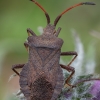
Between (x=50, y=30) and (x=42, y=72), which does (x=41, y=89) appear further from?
(x=50, y=30)

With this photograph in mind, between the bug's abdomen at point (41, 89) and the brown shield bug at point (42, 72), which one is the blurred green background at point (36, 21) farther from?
the bug's abdomen at point (41, 89)

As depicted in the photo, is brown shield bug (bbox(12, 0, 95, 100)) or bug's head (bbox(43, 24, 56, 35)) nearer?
brown shield bug (bbox(12, 0, 95, 100))

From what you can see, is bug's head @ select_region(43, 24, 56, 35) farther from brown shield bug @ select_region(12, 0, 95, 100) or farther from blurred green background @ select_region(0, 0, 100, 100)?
blurred green background @ select_region(0, 0, 100, 100)

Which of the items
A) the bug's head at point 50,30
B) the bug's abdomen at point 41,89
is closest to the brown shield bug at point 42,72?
the bug's abdomen at point 41,89

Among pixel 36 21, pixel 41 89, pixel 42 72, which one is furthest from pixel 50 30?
pixel 36 21

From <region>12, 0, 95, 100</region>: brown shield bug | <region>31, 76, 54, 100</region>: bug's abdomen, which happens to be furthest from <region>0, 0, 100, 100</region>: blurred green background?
<region>31, 76, 54, 100</region>: bug's abdomen

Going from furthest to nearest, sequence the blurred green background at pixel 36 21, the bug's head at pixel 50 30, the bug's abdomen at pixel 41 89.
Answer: the blurred green background at pixel 36 21 < the bug's head at pixel 50 30 < the bug's abdomen at pixel 41 89

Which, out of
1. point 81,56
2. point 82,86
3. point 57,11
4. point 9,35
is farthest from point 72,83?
point 57,11

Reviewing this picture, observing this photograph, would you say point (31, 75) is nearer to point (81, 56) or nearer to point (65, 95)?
point (65, 95)
